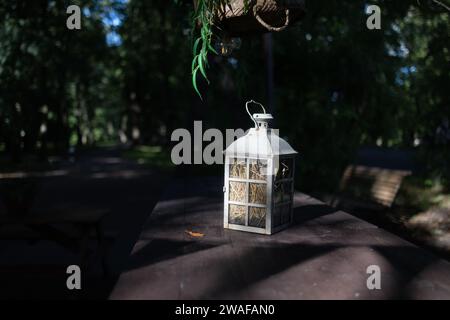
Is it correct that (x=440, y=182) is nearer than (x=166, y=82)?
Yes

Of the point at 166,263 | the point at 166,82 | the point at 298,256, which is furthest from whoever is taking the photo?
the point at 166,82

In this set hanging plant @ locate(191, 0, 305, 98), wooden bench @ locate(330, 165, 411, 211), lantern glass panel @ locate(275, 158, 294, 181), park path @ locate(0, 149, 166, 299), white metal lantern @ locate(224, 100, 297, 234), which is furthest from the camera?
wooden bench @ locate(330, 165, 411, 211)

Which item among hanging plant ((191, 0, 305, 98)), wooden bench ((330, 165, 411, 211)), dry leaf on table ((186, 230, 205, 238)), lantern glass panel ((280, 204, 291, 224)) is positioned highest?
hanging plant ((191, 0, 305, 98))

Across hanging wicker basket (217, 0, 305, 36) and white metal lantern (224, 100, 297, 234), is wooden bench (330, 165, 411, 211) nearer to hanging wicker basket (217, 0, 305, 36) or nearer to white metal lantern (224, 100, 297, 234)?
white metal lantern (224, 100, 297, 234)

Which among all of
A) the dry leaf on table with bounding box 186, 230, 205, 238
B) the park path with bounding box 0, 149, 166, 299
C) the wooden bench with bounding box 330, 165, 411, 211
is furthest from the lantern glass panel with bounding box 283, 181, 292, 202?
the wooden bench with bounding box 330, 165, 411, 211

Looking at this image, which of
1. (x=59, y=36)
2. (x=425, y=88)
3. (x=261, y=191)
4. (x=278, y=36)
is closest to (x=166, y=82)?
(x=59, y=36)

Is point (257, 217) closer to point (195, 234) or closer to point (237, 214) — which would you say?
point (237, 214)

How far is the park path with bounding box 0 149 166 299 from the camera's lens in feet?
13.5

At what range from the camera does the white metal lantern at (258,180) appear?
268 centimetres

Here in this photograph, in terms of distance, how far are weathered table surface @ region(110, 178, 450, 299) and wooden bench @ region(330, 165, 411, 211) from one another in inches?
133

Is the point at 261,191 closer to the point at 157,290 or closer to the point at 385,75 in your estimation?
the point at 157,290

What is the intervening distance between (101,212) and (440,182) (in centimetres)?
654

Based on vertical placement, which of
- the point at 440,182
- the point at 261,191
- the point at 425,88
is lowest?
the point at 440,182

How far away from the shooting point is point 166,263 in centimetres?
212
